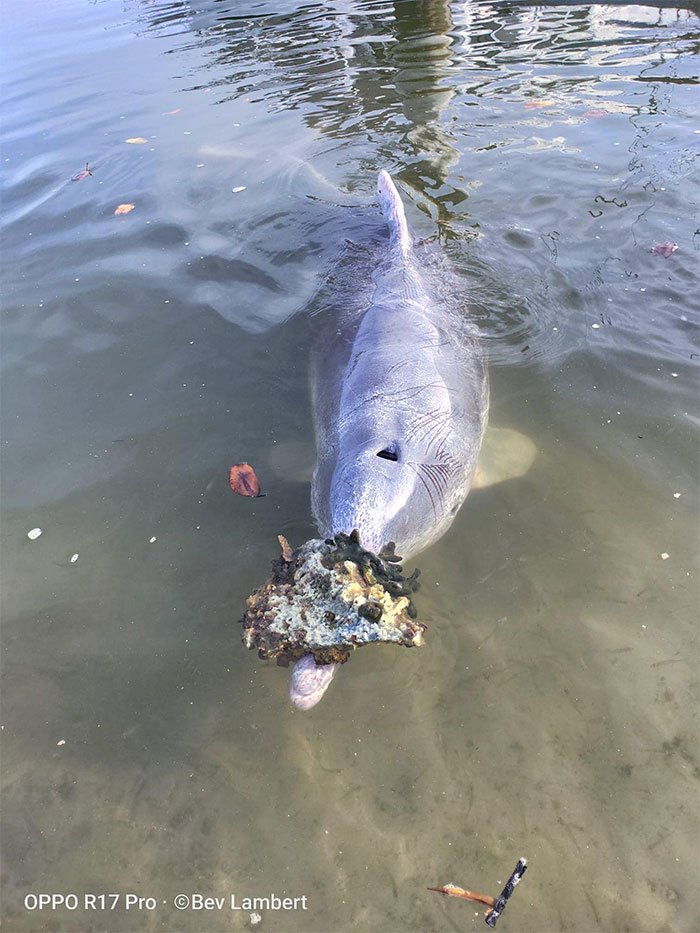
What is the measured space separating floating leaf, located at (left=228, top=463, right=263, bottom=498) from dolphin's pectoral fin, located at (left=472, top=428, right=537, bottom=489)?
1633 mm

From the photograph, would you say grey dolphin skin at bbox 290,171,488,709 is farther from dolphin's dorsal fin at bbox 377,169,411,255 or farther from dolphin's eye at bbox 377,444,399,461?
dolphin's dorsal fin at bbox 377,169,411,255

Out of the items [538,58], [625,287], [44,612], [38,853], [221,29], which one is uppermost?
[221,29]

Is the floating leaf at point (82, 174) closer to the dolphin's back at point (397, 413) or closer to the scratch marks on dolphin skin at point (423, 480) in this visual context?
the dolphin's back at point (397, 413)

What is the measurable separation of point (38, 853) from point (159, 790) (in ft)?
2.02

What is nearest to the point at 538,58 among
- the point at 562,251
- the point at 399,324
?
the point at 562,251

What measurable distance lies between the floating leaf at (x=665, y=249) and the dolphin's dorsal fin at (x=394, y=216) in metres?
2.68

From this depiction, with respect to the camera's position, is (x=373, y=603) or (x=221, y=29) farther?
(x=221, y=29)

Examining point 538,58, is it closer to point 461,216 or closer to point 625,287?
point 461,216

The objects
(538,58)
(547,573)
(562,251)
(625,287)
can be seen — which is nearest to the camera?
(547,573)

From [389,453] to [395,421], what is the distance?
0.34 meters

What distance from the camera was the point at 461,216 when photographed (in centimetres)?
791

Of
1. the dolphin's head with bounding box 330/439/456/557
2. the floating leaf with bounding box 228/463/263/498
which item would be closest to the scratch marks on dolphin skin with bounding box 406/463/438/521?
the dolphin's head with bounding box 330/439/456/557

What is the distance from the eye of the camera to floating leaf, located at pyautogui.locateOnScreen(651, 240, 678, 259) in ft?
21.8

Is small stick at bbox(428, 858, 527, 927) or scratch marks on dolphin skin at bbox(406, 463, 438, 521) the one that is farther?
scratch marks on dolphin skin at bbox(406, 463, 438, 521)
